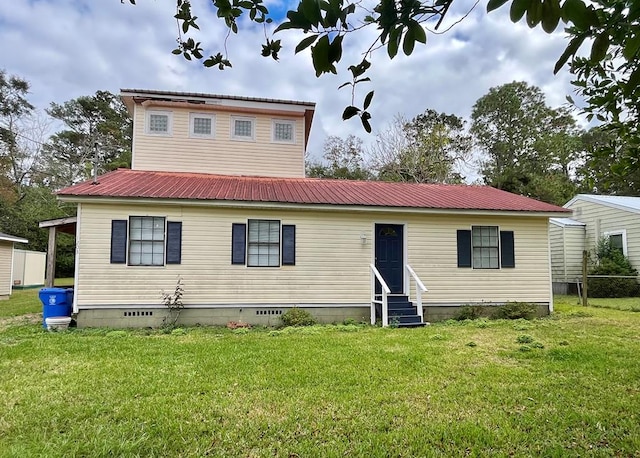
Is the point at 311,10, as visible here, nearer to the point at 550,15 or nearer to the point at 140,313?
the point at 550,15

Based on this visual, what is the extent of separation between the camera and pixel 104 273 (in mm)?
9016

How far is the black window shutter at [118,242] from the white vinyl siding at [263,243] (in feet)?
9.02

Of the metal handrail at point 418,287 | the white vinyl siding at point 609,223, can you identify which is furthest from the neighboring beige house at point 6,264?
the white vinyl siding at point 609,223

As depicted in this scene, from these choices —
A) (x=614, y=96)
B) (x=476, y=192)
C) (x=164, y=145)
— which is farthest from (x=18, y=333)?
(x=476, y=192)

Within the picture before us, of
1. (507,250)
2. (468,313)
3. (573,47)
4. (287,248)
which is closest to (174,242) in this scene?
(287,248)

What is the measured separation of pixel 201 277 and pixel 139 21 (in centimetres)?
679

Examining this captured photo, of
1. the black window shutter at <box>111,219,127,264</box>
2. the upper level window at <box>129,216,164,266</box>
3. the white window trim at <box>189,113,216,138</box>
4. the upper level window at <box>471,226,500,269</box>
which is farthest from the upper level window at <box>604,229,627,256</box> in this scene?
the black window shutter at <box>111,219,127,264</box>

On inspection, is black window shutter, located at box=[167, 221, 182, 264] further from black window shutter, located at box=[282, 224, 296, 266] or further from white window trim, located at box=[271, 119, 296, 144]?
white window trim, located at box=[271, 119, 296, 144]

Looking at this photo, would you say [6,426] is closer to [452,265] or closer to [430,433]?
[430,433]

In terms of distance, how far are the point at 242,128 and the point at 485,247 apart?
809 cm

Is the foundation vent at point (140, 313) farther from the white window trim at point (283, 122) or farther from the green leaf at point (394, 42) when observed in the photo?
the green leaf at point (394, 42)

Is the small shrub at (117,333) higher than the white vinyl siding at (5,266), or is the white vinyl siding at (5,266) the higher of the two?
the white vinyl siding at (5,266)

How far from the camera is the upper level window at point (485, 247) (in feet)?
35.3

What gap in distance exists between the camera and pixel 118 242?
9.08 metres
